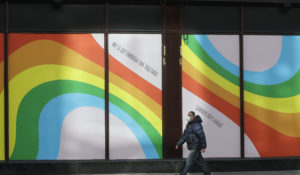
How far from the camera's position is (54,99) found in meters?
11.0

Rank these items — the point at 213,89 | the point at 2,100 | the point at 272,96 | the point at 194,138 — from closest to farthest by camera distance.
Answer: the point at 194,138 < the point at 2,100 < the point at 213,89 < the point at 272,96

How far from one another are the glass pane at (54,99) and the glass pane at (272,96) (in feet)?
Answer: 15.0

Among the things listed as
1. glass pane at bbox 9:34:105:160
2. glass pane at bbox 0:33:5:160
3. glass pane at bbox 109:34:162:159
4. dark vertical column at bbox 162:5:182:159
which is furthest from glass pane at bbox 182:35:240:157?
glass pane at bbox 0:33:5:160

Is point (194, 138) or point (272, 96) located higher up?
point (272, 96)

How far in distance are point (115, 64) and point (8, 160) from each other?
4.23m

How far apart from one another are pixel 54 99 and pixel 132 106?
232 centimetres

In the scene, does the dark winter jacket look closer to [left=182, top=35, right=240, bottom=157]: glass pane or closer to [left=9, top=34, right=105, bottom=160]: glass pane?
[left=182, top=35, right=240, bottom=157]: glass pane

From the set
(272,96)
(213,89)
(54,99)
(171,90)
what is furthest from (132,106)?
(272,96)

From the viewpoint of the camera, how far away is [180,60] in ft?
37.0

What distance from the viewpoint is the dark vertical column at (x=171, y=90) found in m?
11.2

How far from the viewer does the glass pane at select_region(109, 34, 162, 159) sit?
1115cm

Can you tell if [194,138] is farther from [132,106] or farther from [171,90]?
[132,106]

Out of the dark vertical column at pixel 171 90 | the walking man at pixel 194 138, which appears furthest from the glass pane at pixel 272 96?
the walking man at pixel 194 138

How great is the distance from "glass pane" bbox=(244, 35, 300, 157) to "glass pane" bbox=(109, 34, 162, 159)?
284 cm
